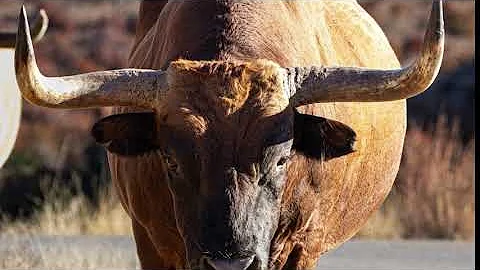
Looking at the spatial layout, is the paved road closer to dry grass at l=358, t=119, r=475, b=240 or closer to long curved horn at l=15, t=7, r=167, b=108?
dry grass at l=358, t=119, r=475, b=240

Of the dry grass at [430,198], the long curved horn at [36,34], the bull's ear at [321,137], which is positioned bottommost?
the dry grass at [430,198]

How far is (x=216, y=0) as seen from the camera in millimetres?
8352

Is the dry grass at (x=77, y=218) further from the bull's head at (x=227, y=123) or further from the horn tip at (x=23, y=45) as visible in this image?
the horn tip at (x=23, y=45)

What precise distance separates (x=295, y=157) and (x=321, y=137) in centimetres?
17

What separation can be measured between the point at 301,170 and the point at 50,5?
2898 centimetres

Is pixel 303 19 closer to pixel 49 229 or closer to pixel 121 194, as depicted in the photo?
pixel 121 194

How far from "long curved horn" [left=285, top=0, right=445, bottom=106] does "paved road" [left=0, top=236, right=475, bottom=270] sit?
4574mm

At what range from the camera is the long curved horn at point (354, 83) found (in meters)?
7.61

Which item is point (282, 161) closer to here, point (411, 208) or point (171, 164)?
point (171, 164)

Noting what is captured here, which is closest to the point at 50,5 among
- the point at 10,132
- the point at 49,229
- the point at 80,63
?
the point at 80,63

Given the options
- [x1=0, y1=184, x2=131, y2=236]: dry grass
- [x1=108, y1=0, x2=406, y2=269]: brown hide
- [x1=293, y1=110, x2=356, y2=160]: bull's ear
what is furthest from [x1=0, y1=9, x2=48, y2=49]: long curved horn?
[x1=0, y1=184, x2=131, y2=236]: dry grass

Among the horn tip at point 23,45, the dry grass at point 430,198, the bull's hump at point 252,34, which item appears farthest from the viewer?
the dry grass at point 430,198

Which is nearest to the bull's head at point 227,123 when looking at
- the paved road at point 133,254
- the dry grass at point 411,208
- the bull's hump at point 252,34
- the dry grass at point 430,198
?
the bull's hump at point 252,34

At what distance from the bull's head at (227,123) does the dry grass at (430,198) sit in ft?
30.4
